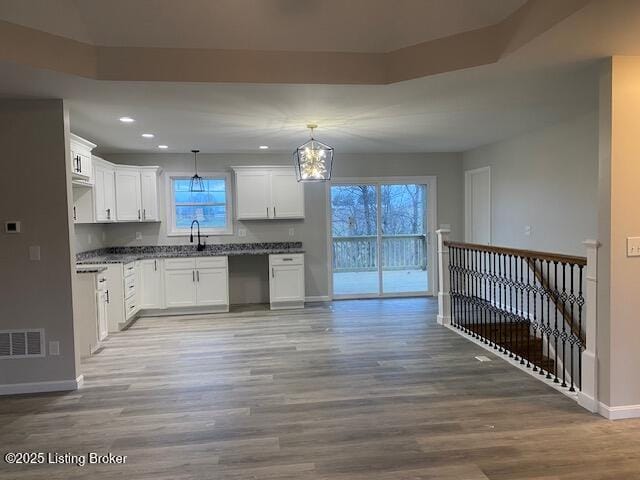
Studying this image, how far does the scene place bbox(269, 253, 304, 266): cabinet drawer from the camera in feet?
20.8

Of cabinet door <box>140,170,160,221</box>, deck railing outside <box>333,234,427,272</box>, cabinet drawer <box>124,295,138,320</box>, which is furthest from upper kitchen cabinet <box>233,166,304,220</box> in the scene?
cabinet drawer <box>124,295,138,320</box>

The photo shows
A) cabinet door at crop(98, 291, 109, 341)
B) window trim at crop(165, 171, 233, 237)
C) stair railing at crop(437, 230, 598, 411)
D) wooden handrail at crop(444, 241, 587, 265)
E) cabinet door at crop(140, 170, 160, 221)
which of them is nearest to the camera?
wooden handrail at crop(444, 241, 587, 265)

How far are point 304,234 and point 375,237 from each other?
1211 mm

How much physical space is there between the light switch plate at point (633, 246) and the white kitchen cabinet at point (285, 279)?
4291mm

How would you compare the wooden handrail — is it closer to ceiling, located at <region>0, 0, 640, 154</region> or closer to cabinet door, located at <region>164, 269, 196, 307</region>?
ceiling, located at <region>0, 0, 640, 154</region>

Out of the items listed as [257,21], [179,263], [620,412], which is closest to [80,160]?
[179,263]

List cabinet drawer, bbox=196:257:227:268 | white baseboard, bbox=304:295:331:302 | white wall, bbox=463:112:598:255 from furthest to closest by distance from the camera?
1. white baseboard, bbox=304:295:331:302
2. cabinet drawer, bbox=196:257:227:268
3. white wall, bbox=463:112:598:255

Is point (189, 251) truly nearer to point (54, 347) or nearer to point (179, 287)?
point (179, 287)

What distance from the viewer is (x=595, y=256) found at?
2.89 metres

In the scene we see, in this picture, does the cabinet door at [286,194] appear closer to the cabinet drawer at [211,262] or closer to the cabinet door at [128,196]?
the cabinet drawer at [211,262]

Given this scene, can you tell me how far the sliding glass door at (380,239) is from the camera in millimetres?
7074

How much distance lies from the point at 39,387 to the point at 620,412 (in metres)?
4.42

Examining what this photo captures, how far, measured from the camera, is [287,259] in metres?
6.38

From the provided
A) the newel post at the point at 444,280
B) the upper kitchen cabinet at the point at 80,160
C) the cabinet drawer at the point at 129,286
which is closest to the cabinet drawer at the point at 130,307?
the cabinet drawer at the point at 129,286
